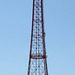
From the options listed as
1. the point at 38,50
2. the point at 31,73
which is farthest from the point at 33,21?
the point at 31,73

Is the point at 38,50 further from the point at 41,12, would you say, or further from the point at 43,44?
the point at 41,12

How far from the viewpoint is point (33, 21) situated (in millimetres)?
99938

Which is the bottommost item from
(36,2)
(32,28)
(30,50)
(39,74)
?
(39,74)

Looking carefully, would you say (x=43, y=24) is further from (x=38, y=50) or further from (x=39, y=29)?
(x=38, y=50)

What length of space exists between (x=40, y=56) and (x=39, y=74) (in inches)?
211

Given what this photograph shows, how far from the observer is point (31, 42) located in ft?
322

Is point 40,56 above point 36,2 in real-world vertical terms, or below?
below

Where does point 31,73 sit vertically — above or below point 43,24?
Result: below

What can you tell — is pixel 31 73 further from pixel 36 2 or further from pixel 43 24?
pixel 36 2

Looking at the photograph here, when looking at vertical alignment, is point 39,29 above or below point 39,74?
above

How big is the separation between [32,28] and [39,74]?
46.2 feet

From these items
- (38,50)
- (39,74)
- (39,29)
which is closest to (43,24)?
(39,29)

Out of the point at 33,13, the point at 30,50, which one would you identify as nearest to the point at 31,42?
the point at 30,50

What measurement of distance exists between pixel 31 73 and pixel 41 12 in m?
19.2
